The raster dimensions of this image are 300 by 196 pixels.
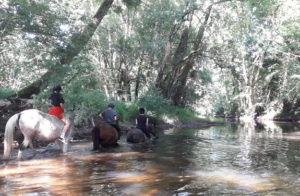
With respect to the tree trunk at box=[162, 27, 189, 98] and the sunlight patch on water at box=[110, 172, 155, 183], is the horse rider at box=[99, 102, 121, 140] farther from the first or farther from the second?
the tree trunk at box=[162, 27, 189, 98]

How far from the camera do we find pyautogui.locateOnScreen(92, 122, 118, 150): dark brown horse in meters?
9.95

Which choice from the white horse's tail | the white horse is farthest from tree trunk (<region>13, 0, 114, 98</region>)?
the white horse's tail

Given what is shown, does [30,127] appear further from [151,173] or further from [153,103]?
[153,103]

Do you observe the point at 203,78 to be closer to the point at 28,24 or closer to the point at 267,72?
the point at 267,72

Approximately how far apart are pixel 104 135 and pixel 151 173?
13.6 ft

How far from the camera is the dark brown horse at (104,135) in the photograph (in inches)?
392

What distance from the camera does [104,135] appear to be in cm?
1023

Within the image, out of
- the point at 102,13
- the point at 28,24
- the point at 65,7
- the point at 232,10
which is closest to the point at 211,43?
the point at 232,10

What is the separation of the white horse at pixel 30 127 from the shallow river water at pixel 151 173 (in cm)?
48

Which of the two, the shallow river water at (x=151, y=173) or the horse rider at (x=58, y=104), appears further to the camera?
the horse rider at (x=58, y=104)

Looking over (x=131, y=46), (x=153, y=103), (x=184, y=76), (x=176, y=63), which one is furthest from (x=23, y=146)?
(x=184, y=76)

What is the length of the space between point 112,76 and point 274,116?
87.9ft

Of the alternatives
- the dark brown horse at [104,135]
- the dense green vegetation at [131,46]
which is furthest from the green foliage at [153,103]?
the dark brown horse at [104,135]

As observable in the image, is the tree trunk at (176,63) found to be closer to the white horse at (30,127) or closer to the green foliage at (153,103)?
the green foliage at (153,103)
